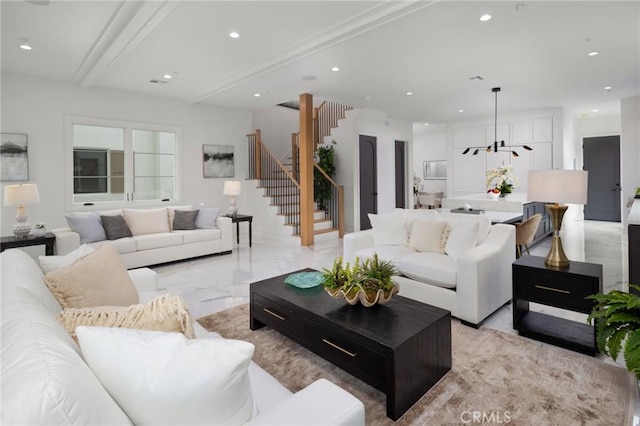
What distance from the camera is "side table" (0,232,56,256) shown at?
13.8 ft

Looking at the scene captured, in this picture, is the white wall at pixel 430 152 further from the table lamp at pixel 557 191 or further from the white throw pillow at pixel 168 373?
the white throw pillow at pixel 168 373

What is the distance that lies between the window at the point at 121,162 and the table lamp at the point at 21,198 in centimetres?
185

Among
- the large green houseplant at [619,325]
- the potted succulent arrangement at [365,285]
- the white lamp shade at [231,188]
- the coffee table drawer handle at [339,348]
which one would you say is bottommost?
the coffee table drawer handle at [339,348]

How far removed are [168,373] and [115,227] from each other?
4873 mm

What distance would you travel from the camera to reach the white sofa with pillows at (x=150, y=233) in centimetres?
483

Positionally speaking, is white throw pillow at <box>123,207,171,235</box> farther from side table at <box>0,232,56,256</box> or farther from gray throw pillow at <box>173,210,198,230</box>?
side table at <box>0,232,56,256</box>

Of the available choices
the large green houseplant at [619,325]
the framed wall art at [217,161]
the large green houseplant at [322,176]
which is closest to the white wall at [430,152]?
the large green houseplant at [322,176]

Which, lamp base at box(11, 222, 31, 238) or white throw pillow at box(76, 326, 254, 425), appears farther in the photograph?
lamp base at box(11, 222, 31, 238)

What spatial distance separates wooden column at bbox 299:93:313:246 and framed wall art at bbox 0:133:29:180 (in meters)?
4.55

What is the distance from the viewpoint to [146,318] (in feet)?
4.02

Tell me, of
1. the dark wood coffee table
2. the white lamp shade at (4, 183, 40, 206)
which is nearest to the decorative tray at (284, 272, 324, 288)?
the dark wood coffee table

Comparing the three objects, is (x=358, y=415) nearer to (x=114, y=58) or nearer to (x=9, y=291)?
(x=9, y=291)

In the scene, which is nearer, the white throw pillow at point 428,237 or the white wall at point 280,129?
the white throw pillow at point 428,237

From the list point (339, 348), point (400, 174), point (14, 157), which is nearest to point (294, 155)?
point (400, 174)
